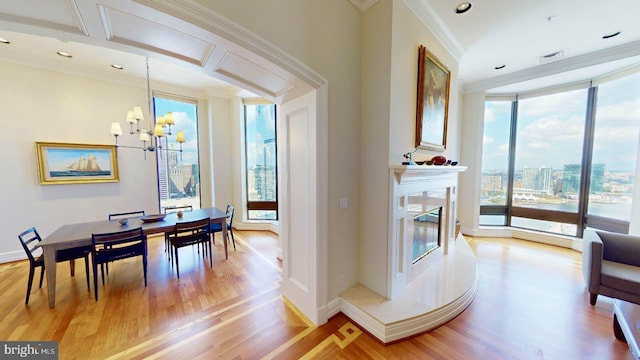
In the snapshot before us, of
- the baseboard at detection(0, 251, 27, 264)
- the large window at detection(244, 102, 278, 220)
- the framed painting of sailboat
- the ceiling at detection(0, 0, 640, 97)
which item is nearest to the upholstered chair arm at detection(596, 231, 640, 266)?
the ceiling at detection(0, 0, 640, 97)

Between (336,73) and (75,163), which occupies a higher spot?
(336,73)

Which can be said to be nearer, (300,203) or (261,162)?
(300,203)

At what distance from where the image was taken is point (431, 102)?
2.91 meters

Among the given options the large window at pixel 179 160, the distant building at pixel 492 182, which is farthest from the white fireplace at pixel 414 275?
the large window at pixel 179 160

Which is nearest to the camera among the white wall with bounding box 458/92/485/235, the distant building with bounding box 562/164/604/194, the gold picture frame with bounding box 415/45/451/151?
the gold picture frame with bounding box 415/45/451/151

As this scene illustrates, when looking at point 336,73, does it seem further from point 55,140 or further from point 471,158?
point 55,140

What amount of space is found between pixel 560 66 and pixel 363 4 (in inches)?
159

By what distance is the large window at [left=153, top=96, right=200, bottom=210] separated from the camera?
4895 mm

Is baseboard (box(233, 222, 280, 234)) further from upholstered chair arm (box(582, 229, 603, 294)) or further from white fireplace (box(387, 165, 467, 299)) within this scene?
upholstered chair arm (box(582, 229, 603, 294))

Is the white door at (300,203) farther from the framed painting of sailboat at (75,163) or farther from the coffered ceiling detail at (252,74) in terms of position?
the framed painting of sailboat at (75,163)

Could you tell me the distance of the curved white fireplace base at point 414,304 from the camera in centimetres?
200

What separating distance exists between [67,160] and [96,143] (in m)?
0.50

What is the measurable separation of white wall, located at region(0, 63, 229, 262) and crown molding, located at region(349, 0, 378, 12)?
4649mm

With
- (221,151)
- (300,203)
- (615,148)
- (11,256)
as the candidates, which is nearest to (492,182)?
(615,148)
